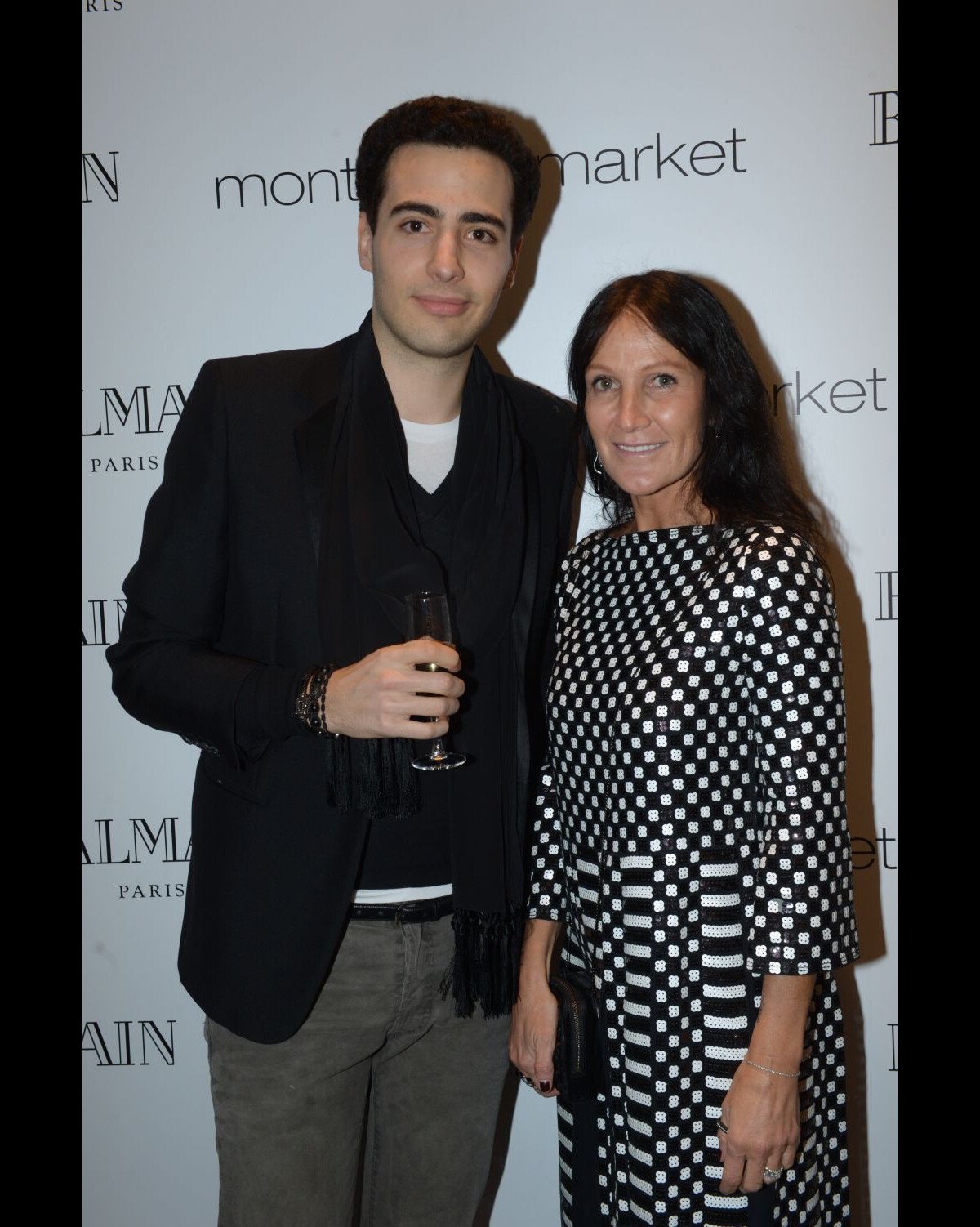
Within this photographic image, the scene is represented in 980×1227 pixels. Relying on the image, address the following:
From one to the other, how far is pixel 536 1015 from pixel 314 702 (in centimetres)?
81

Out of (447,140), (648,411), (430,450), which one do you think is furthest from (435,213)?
(648,411)

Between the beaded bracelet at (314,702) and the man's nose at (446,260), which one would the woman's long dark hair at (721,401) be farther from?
the beaded bracelet at (314,702)

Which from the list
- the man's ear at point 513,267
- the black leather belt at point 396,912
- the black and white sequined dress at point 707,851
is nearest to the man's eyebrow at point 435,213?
the man's ear at point 513,267

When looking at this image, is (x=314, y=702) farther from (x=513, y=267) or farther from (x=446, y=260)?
(x=513, y=267)

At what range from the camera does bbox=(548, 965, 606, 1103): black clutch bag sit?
74.5 inches

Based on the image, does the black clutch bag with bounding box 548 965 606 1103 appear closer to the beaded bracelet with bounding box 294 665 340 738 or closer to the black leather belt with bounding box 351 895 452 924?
the black leather belt with bounding box 351 895 452 924

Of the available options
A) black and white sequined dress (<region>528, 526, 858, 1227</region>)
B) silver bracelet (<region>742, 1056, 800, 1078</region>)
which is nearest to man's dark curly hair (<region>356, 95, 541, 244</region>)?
black and white sequined dress (<region>528, 526, 858, 1227</region>)

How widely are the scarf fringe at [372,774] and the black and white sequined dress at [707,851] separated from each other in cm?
35

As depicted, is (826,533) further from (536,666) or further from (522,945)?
(522,945)

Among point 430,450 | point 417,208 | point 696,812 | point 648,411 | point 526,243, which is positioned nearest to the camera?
point 696,812

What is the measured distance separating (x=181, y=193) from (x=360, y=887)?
211cm

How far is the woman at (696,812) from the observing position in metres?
1.71

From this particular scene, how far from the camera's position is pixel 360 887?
2.03 metres

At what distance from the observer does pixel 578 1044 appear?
6.20 feet
